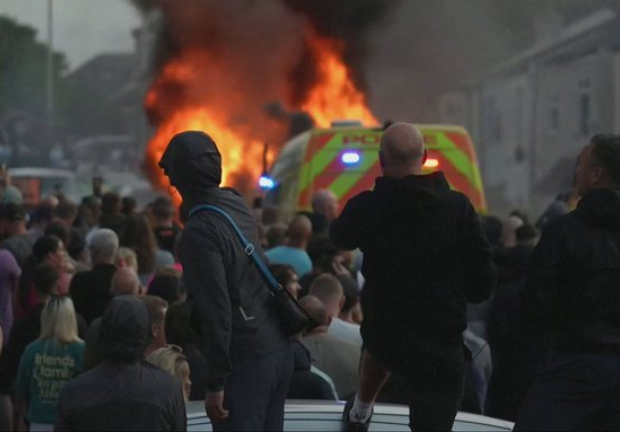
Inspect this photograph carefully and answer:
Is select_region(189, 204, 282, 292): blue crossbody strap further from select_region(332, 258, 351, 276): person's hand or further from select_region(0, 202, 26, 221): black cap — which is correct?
select_region(0, 202, 26, 221): black cap

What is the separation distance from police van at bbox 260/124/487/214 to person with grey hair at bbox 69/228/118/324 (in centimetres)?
410

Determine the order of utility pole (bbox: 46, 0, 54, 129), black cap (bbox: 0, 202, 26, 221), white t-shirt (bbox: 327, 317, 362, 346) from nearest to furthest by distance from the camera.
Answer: white t-shirt (bbox: 327, 317, 362, 346), black cap (bbox: 0, 202, 26, 221), utility pole (bbox: 46, 0, 54, 129)

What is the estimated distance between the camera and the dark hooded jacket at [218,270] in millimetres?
5539

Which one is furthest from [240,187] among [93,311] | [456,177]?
[93,311]

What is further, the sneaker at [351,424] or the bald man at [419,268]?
the sneaker at [351,424]

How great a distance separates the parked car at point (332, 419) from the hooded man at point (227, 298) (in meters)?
0.12

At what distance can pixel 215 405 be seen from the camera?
18.2 ft

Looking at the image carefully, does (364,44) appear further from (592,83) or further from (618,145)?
(618,145)

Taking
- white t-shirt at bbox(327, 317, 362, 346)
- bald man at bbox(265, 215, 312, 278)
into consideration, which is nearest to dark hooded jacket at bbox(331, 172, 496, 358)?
white t-shirt at bbox(327, 317, 362, 346)

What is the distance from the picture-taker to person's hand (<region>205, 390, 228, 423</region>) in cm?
553

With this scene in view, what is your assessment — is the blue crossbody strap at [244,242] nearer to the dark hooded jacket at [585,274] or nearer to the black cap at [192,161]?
the black cap at [192,161]

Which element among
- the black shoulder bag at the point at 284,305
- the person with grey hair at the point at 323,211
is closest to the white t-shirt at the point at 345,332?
the black shoulder bag at the point at 284,305

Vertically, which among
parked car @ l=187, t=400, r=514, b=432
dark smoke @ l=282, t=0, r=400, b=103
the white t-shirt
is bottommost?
parked car @ l=187, t=400, r=514, b=432

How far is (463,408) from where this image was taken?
26.7 ft
